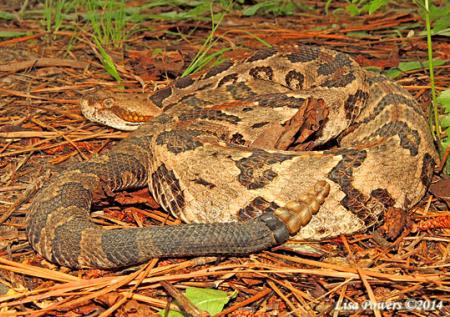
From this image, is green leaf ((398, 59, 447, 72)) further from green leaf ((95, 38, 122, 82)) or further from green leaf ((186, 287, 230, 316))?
green leaf ((186, 287, 230, 316))

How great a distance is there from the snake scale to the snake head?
12 mm

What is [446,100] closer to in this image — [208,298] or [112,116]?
[208,298]

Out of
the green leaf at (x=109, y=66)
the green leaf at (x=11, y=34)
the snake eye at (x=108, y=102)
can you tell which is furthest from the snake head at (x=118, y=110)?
the green leaf at (x=11, y=34)

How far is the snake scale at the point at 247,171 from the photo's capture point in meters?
3.47

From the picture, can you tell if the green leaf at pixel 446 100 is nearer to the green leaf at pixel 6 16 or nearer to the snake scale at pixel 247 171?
the snake scale at pixel 247 171

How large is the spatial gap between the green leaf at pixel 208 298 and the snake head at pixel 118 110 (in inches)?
85.4

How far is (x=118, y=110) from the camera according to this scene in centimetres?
518

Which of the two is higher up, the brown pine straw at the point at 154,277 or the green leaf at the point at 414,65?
the green leaf at the point at 414,65

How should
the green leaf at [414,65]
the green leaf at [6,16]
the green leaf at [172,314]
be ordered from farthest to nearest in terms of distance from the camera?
the green leaf at [6,16]
the green leaf at [414,65]
the green leaf at [172,314]

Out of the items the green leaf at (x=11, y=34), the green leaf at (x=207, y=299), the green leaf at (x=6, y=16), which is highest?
the green leaf at (x=6, y=16)

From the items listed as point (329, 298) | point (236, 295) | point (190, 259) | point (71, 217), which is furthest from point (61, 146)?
point (329, 298)

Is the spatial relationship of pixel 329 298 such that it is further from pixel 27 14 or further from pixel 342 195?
pixel 27 14

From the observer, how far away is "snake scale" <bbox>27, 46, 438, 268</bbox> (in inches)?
136

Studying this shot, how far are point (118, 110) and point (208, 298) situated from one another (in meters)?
2.33
